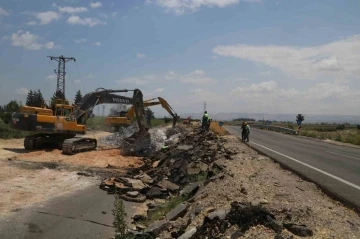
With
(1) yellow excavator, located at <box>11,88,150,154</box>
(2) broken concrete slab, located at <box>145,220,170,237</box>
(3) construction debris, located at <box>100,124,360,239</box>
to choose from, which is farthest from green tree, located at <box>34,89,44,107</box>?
(2) broken concrete slab, located at <box>145,220,170,237</box>

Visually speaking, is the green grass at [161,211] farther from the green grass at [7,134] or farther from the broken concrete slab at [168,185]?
the green grass at [7,134]

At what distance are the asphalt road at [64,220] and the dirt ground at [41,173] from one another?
1.99 ft

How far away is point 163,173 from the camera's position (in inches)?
610

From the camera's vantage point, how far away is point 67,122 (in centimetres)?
2238

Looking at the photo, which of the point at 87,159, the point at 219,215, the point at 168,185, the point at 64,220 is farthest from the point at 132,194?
the point at 87,159

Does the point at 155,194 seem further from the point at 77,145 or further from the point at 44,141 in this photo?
the point at 44,141

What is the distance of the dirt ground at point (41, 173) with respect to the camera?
1155 centimetres

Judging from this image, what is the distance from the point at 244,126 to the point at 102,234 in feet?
58.5

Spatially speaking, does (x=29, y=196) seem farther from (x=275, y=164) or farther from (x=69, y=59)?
(x=69, y=59)

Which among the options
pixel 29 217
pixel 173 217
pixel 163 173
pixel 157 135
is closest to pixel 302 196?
pixel 173 217

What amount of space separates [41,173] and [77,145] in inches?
257

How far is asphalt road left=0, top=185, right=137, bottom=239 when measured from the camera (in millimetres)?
8688

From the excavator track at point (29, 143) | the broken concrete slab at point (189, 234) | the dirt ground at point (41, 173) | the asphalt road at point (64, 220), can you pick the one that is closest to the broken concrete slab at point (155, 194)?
the asphalt road at point (64, 220)

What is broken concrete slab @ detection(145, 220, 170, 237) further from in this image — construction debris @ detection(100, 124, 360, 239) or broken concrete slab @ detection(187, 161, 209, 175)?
broken concrete slab @ detection(187, 161, 209, 175)
